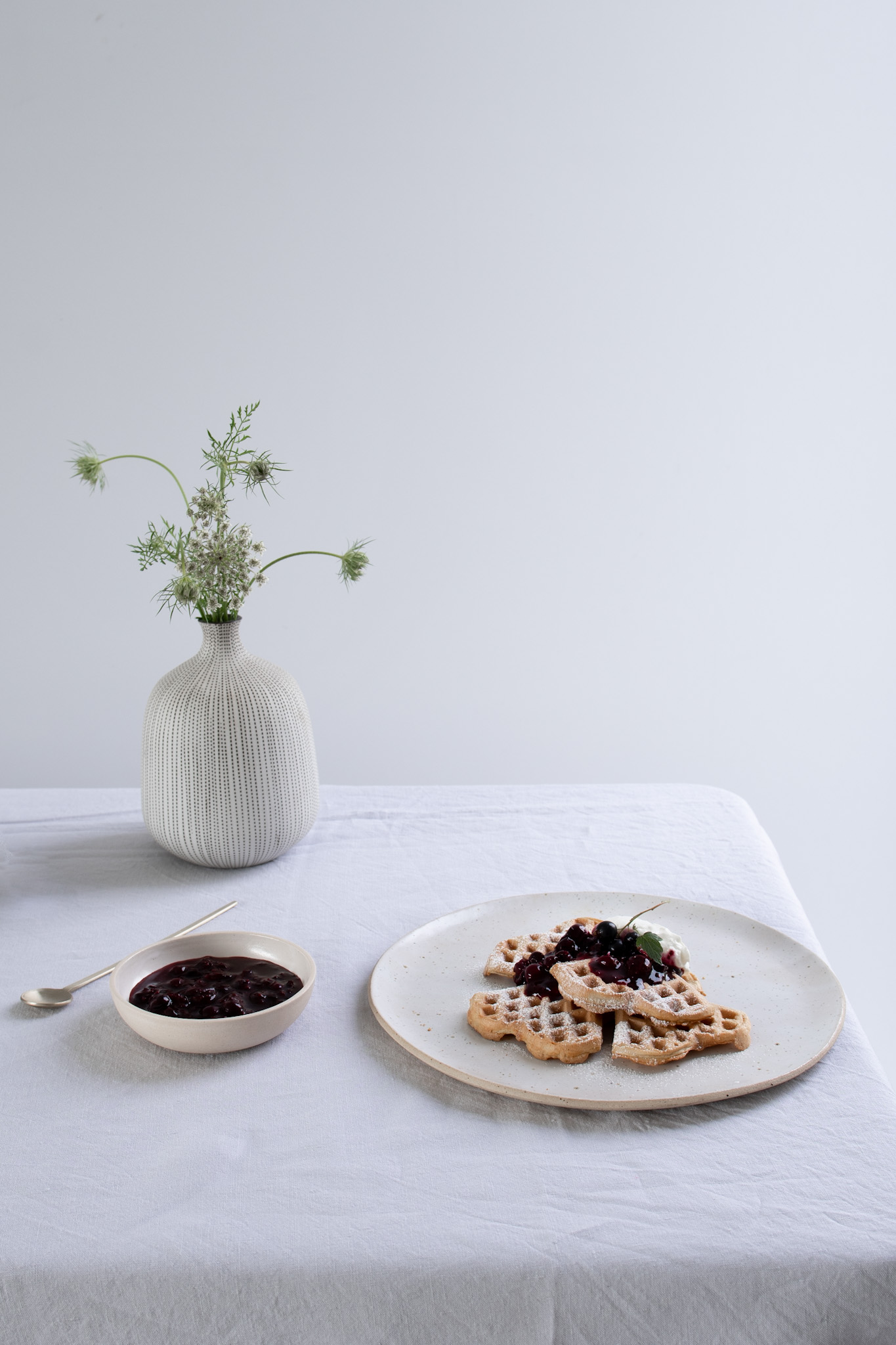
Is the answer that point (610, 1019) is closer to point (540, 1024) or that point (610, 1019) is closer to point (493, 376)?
point (540, 1024)

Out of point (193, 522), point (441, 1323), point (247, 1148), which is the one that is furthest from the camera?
point (193, 522)

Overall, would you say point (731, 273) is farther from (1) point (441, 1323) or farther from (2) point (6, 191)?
(1) point (441, 1323)

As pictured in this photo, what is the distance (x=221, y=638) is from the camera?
52.8 inches

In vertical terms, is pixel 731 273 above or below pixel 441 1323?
above

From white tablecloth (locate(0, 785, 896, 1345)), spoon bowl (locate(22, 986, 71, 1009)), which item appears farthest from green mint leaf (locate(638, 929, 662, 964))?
spoon bowl (locate(22, 986, 71, 1009))

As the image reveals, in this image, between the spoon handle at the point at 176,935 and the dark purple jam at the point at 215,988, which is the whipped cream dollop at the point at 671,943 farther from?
the spoon handle at the point at 176,935

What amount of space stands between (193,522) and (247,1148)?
0.77 meters

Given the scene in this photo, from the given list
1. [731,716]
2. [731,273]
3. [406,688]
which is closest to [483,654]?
[406,688]

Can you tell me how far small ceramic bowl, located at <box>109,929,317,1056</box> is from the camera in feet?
2.91

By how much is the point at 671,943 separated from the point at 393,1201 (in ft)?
1.32

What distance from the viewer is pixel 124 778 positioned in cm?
280

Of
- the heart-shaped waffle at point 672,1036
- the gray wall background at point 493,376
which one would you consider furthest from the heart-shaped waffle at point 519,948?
the gray wall background at point 493,376

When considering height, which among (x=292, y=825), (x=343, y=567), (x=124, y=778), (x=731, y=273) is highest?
(x=731, y=273)

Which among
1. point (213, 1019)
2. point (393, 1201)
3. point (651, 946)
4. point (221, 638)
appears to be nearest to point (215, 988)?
point (213, 1019)
